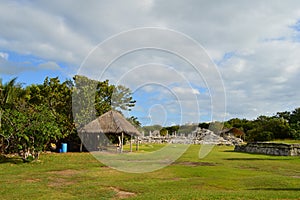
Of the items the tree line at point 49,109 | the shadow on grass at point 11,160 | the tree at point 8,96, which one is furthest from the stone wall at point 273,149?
the tree at point 8,96

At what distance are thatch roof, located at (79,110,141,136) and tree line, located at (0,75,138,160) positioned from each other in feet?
3.51

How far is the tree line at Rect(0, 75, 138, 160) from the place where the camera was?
50.7ft

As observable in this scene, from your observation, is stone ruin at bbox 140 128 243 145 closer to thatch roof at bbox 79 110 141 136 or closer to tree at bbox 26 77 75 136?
thatch roof at bbox 79 110 141 136

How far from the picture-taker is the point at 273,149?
23.2 m

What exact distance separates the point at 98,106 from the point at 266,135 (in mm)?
20986

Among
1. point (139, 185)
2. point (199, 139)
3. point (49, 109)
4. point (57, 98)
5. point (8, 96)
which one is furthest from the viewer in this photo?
point (199, 139)

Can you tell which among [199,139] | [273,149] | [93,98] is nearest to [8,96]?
[93,98]

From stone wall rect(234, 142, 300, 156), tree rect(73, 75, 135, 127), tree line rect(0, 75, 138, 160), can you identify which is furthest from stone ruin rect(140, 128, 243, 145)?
tree rect(73, 75, 135, 127)

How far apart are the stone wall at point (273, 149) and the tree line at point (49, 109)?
40.4 ft

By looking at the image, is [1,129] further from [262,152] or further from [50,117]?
[262,152]

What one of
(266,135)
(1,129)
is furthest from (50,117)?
(266,135)

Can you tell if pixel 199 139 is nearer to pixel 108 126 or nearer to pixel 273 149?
pixel 273 149

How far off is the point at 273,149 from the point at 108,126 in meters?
13.1

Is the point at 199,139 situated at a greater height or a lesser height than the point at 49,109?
lesser
